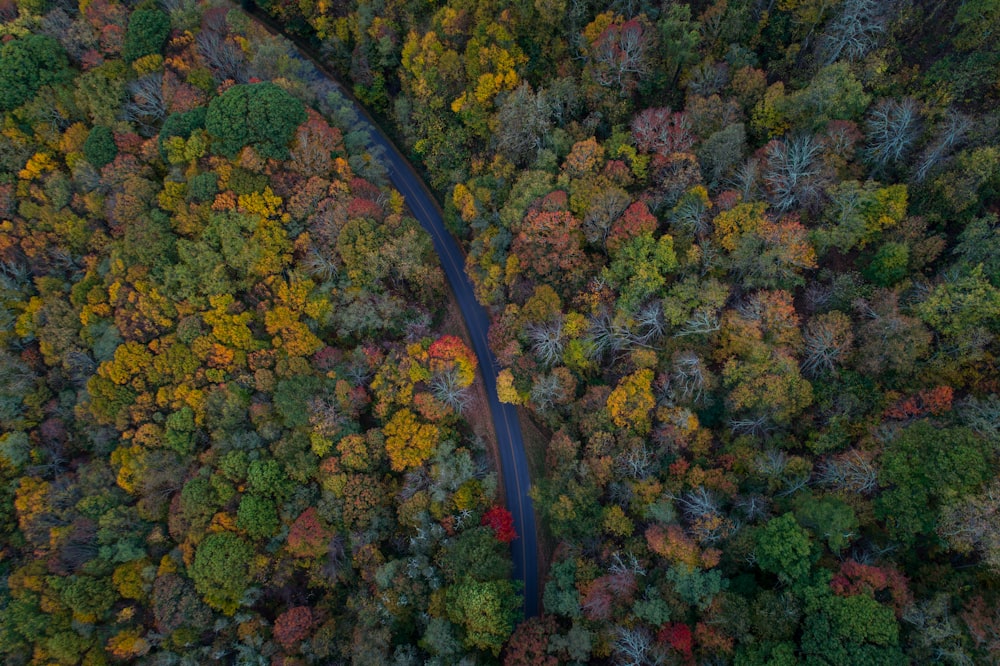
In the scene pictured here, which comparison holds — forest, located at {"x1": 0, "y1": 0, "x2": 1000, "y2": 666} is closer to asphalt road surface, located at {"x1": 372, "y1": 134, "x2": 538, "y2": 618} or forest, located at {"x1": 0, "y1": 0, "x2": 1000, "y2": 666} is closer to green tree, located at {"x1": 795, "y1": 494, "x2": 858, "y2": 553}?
green tree, located at {"x1": 795, "y1": 494, "x2": 858, "y2": 553}

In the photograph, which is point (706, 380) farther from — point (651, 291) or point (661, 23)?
point (661, 23)

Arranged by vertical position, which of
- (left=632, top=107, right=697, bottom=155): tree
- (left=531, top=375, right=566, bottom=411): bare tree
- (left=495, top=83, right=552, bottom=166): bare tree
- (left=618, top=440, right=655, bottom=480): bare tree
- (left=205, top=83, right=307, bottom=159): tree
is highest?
(left=205, top=83, right=307, bottom=159): tree

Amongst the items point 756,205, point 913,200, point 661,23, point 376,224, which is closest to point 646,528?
point 756,205

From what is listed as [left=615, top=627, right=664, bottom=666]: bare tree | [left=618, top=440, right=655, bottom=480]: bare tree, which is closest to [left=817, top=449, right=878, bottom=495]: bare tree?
[left=618, top=440, right=655, bottom=480]: bare tree

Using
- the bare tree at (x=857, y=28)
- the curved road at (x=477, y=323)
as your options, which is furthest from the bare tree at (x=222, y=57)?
the bare tree at (x=857, y=28)

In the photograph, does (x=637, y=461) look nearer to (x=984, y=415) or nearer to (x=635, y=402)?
(x=635, y=402)

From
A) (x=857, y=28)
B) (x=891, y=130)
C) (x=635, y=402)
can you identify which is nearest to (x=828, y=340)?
(x=635, y=402)
